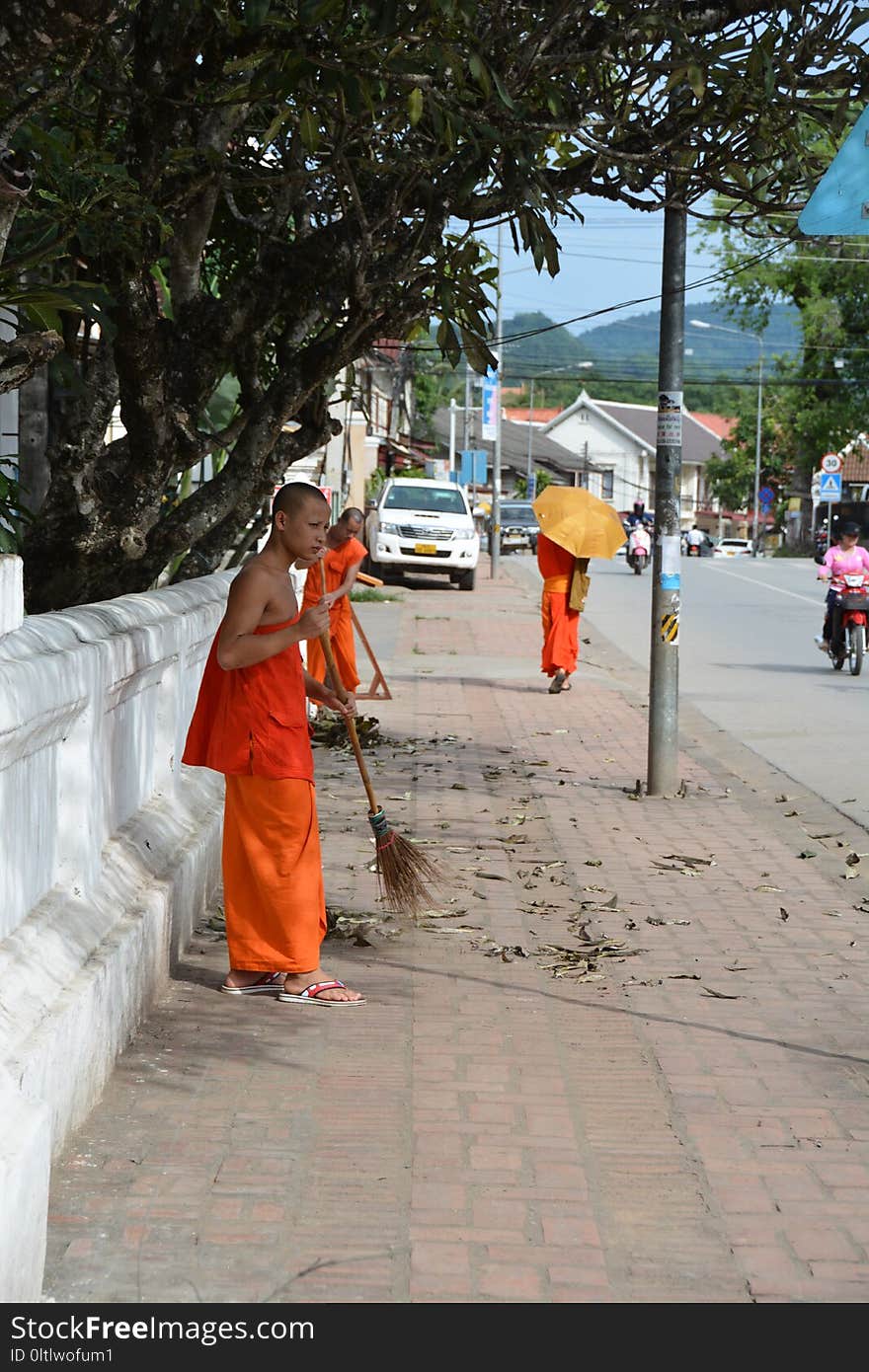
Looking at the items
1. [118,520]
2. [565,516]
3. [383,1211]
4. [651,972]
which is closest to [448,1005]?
[651,972]

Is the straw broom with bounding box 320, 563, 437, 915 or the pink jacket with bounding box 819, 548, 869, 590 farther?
the pink jacket with bounding box 819, 548, 869, 590

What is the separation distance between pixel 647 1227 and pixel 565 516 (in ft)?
36.6

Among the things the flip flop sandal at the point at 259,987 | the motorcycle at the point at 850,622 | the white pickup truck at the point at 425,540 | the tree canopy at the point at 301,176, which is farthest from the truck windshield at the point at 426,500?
the flip flop sandal at the point at 259,987

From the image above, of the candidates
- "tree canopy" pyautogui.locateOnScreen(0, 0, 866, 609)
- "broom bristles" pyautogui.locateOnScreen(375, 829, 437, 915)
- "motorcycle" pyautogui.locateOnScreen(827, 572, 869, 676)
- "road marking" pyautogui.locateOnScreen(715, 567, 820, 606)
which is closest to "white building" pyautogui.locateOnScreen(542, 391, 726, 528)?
"road marking" pyautogui.locateOnScreen(715, 567, 820, 606)

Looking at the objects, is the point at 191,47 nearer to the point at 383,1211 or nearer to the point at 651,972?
the point at 651,972

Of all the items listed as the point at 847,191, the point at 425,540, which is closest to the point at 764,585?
the point at 425,540

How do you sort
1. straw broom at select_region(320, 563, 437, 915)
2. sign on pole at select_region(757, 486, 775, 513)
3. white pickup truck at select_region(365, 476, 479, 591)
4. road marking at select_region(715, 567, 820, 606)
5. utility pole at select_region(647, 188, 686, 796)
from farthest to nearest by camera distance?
sign on pole at select_region(757, 486, 775, 513) < white pickup truck at select_region(365, 476, 479, 591) < road marking at select_region(715, 567, 820, 606) < utility pole at select_region(647, 188, 686, 796) < straw broom at select_region(320, 563, 437, 915)

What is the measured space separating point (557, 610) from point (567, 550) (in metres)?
0.54

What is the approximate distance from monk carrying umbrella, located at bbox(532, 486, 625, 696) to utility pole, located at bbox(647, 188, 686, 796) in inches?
165

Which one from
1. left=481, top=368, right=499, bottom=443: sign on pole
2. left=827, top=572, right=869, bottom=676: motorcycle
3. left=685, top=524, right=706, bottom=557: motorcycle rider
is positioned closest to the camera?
left=827, top=572, right=869, bottom=676: motorcycle

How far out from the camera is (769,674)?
59.6 feet

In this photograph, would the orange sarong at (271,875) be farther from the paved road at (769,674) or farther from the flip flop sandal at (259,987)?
the paved road at (769,674)

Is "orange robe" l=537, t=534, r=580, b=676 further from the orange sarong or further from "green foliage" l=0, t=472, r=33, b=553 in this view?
the orange sarong

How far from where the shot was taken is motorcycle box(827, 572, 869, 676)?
1716cm
